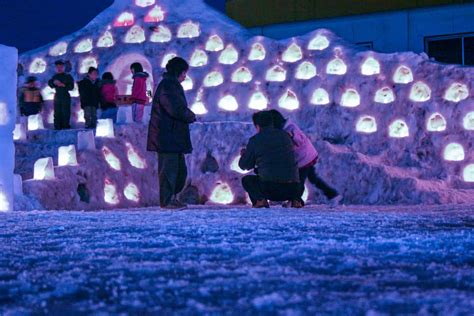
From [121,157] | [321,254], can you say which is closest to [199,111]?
[121,157]

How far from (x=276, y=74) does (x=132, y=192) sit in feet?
17.9

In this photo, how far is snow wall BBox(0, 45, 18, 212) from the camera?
8.66m

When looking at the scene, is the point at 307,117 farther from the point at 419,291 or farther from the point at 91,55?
the point at 419,291

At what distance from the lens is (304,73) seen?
17.2m

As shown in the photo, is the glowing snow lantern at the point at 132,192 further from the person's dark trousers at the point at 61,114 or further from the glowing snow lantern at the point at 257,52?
the glowing snow lantern at the point at 257,52

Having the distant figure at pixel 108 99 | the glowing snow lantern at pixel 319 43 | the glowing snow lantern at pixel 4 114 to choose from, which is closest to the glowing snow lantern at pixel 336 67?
the glowing snow lantern at pixel 319 43

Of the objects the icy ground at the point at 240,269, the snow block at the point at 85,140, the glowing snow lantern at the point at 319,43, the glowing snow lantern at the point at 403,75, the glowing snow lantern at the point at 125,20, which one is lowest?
the icy ground at the point at 240,269

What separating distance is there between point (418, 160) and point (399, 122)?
3.49 ft

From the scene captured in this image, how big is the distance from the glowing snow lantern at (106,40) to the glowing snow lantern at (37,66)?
5.01 feet

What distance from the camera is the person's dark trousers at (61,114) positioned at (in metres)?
14.2

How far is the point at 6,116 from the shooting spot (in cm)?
870

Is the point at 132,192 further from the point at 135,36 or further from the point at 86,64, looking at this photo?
the point at 135,36

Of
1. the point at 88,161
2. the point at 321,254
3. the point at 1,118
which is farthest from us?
the point at 88,161

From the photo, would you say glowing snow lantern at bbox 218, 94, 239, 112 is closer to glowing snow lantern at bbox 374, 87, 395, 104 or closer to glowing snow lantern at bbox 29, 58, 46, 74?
glowing snow lantern at bbox 374, 87, 395, 104
